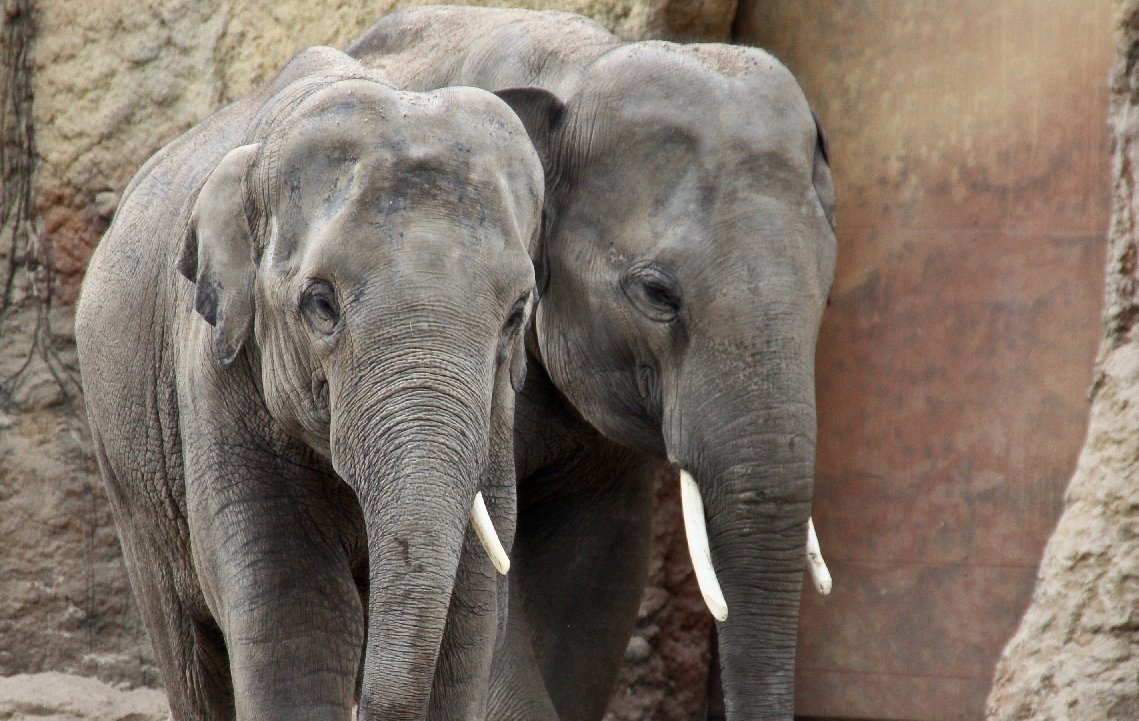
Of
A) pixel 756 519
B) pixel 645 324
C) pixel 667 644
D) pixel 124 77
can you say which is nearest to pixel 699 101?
pixel 645 324

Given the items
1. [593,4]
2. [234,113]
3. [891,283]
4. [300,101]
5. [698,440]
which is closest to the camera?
[300,101]

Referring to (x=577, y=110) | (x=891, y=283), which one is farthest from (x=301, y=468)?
(x=891, y=283)

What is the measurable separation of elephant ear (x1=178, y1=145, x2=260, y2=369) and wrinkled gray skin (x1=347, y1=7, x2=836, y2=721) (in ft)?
2.99

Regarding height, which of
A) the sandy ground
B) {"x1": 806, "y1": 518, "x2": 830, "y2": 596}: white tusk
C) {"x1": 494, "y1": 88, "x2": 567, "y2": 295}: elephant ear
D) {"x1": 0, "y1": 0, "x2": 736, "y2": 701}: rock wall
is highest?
{"x1": 494, "y1": 88, "x2": 567, "y2": 295}: elephant ear

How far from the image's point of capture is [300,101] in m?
2.82

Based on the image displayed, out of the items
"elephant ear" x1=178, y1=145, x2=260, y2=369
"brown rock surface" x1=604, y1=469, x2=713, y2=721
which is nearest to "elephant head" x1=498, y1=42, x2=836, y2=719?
"elephant ear" x1=178, y1=145, x2=260, y2=369

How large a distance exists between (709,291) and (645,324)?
0.55ft

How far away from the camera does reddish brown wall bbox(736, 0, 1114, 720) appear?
4676 millimetres

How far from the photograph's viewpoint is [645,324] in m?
3.52

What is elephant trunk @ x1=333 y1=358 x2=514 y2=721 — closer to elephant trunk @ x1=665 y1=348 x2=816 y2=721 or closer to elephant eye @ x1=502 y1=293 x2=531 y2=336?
elephant eye @ x1=502 y1=293 x2=531 y2=336

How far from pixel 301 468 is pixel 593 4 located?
1947mm

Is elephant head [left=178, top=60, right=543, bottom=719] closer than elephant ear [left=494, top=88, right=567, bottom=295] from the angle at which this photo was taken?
Yes

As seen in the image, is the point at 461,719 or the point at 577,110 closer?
the point at 461,719

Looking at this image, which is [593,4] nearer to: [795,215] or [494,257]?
[795,215]
